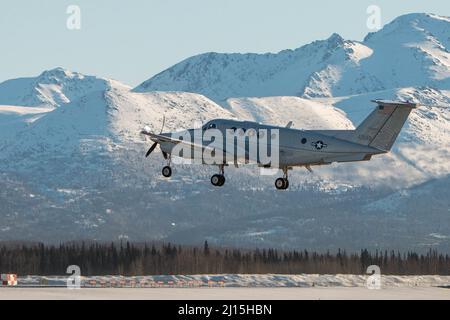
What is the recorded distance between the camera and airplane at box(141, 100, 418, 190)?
10644cm

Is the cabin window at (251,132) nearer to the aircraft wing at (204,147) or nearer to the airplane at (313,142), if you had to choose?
the airplane at (313,142)

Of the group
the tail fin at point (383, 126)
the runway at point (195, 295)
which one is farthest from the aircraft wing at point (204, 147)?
the runway at point (195, 295)

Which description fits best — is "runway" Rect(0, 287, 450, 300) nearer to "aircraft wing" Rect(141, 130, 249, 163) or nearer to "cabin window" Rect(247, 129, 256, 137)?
"aircraft wing" Rect(141, 130, 249, 163)

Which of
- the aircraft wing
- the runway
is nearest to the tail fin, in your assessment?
the aircraft wing

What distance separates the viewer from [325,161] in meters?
108

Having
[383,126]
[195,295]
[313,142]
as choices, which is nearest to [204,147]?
[313,142]

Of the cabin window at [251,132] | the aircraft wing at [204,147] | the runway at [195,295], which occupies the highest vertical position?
the cabin window at [251,132]

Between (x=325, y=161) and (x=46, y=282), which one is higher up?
(x=325, y=161)

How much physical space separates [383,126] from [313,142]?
5901mm

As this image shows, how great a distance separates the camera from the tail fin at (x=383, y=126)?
106375mm

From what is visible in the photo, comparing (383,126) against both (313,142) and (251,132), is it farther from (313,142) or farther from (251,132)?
(251,132)
